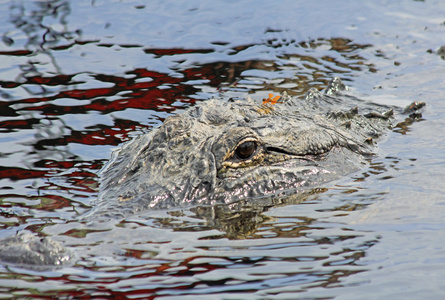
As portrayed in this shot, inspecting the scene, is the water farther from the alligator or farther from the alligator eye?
the alligator eye

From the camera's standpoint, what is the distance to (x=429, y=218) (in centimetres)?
525

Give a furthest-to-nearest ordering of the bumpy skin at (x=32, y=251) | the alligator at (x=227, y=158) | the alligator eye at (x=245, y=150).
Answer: the alligator eye at (x=245, y=150), the alligator at (x=227, y=158), the bumpy skin at (x=32, y=251)

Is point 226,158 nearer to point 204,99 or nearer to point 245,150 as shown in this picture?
point 245,150

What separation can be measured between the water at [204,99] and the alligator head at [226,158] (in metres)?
0.24

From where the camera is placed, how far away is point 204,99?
8.48 meters

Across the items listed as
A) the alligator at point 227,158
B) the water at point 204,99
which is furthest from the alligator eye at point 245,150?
the water at point 204,99

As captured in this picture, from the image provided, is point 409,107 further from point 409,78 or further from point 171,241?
point 171,241

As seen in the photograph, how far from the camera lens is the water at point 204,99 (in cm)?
421

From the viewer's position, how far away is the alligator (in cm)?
544

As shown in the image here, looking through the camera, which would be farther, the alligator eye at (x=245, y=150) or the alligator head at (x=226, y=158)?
the alligator eye at (x=245, y=150)

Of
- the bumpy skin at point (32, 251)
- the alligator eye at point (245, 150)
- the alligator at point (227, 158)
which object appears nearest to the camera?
the bumpy skin at point (32, 251)

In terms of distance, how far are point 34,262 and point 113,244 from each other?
633 mm

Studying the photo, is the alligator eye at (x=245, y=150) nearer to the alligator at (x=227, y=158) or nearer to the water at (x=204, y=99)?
the alligator at (x=227, y=158)

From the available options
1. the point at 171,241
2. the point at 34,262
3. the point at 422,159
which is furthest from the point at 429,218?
the point at 34,262
